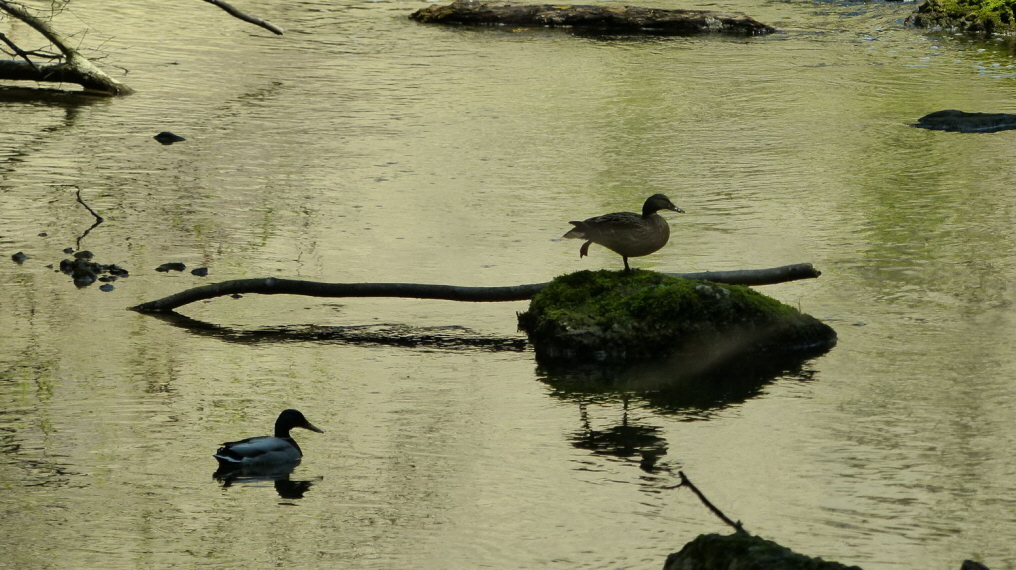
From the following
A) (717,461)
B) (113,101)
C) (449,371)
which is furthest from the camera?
(113,101)

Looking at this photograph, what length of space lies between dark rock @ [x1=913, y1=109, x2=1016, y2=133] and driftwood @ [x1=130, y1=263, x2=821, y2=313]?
345 inches

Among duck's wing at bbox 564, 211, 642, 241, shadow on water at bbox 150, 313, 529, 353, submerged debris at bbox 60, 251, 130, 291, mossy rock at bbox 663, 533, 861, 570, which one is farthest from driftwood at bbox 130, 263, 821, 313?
mossy rock at bbox 663, 533, 861, 570

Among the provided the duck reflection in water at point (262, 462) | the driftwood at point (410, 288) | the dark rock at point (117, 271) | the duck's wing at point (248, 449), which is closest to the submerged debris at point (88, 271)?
the dark rock at point (117, 271)

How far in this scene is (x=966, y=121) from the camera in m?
19.4

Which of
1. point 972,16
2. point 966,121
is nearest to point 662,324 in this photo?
point 966,121

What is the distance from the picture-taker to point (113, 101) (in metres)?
21.1

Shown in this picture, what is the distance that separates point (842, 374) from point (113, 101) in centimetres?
1366

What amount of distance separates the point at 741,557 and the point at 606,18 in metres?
22.8

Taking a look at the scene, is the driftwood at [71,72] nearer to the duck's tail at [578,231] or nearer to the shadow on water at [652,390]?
the duck's tail at [578,231]

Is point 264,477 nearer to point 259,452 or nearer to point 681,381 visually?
point 259,452

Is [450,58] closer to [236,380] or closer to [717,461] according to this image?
[236,380]

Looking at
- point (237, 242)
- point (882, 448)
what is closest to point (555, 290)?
point (882, 448)

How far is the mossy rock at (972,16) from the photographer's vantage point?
28.7 meters

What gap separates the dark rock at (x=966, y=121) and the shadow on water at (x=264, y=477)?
12936mm
